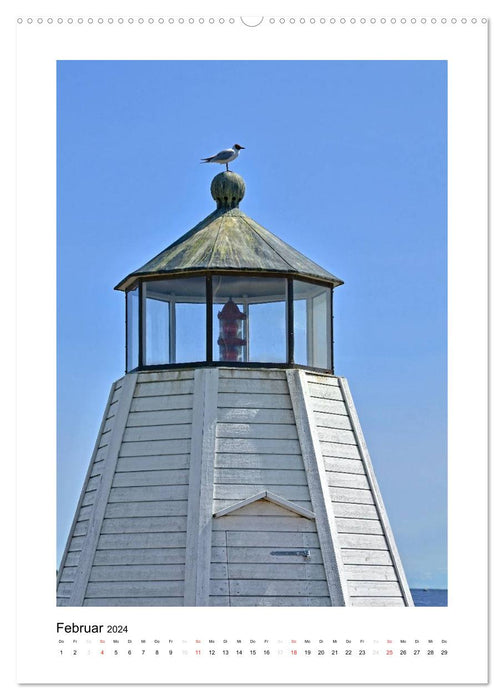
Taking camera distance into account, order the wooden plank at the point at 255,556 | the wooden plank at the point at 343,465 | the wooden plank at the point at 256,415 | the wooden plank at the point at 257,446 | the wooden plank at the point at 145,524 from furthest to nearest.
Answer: the wooden plank at the point at 343,465, the wooden plank at the point at 256,415, the wooden plank at the point at 257,446, the wooden plank at the point at 145,524, the wooden plank at the point at 255,556

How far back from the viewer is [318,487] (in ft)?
62.3

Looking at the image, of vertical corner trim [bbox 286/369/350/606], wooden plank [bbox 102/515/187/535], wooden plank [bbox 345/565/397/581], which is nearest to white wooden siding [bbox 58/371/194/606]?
wooden plank [bbox 102/515/187/535]

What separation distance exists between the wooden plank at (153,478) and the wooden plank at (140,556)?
0.86 metres

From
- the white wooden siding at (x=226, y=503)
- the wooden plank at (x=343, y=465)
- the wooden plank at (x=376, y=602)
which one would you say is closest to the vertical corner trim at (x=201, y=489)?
the white wooden siding at (x=226, y=503)

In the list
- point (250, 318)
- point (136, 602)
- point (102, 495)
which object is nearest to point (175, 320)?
point (250, 318)

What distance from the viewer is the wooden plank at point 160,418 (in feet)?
63.3

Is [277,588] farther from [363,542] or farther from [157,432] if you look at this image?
[157,432]

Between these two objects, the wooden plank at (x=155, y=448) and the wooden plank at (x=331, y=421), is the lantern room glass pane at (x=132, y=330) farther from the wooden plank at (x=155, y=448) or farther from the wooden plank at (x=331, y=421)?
the wooden plank at (x=331, y=421)
